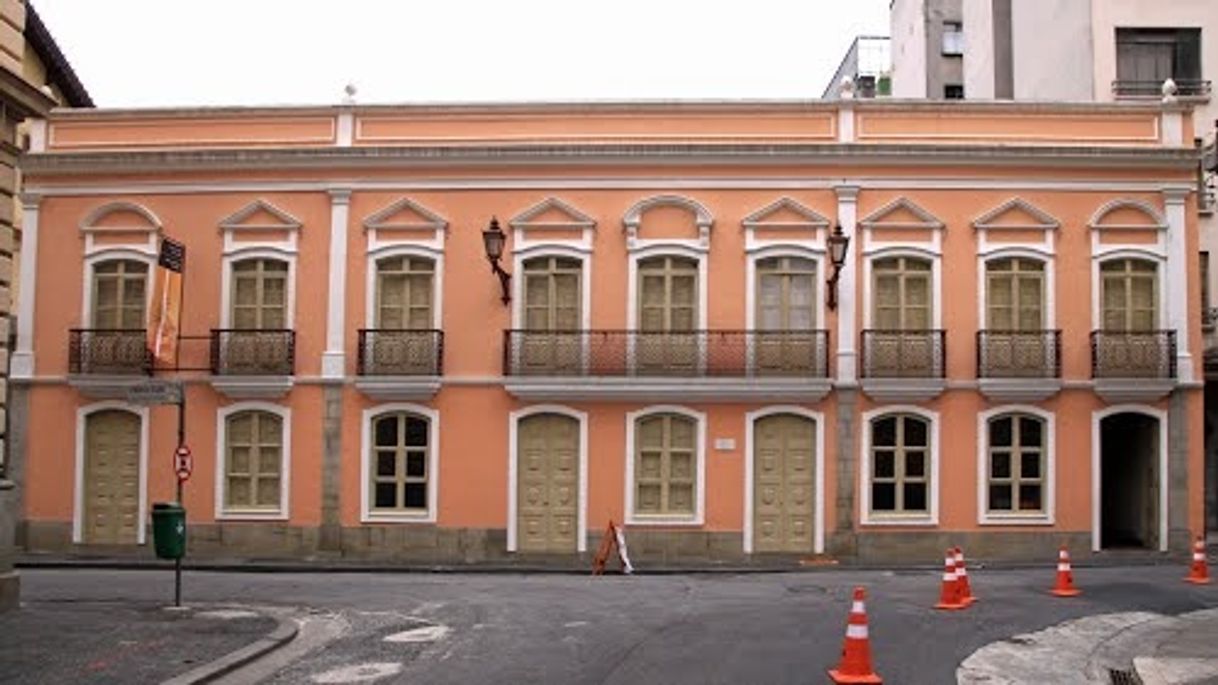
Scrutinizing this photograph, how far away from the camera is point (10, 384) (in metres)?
24.8

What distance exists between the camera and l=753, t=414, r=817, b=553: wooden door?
77.8ft

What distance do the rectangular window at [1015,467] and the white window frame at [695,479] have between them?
17.2ft

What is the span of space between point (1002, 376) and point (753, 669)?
14039mm

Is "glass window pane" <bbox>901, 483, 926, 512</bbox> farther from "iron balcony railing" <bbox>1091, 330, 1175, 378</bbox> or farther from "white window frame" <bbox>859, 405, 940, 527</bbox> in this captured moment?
"iron balcony railing" <bbox>1091, 330, 1175, 378</bbox>

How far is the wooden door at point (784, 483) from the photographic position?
2372 centimetres

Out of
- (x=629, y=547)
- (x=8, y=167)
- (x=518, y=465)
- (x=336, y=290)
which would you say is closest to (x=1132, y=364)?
(x=629, y=547)

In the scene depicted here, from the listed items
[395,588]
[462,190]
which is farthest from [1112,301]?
[395,588]

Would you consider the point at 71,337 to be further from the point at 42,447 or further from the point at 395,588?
the point at 395,588

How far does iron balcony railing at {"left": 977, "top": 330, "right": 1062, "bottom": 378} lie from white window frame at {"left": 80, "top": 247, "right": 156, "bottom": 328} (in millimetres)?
15636

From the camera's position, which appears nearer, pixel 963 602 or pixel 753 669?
pixel 753 669

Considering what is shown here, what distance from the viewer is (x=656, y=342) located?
2383cm

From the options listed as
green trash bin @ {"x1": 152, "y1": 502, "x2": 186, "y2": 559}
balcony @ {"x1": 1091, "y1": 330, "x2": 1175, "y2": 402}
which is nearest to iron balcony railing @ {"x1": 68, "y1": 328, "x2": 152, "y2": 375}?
green trash bin @ {"x1": 152, "y1": 502, "x2": 186, "y2": 559}

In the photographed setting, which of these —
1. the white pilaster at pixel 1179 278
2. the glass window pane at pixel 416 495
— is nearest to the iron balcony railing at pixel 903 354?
the white pilaster at pixel 1179 278

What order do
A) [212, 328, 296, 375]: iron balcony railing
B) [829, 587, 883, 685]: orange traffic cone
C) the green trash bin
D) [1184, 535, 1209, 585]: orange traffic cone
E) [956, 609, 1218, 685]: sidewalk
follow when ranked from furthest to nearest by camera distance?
1. [212, 328, 296, 375]: iron balcony railing
2. [1184, 535, 1209, 585]: orange traffic cone
3. the green trash bin
4. [956, 609, 1218, 685]: sidewalk
5. [829, 587, 883, 685]: orange traffic cone
